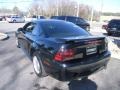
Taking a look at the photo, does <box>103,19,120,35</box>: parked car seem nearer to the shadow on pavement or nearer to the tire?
the tire

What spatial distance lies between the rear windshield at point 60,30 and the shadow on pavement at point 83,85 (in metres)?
1.31

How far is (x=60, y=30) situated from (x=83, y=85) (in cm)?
175

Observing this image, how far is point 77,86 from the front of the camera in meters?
5.14

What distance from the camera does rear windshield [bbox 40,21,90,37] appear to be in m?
5.75

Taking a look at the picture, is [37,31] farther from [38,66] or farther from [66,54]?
[66,54]

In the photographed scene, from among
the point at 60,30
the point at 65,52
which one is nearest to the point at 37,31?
the point at 60,30

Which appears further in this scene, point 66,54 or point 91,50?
point 91,50

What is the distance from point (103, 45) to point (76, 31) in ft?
3.40

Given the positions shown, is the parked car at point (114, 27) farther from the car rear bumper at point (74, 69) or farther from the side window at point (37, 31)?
the car rear bumper at point (74, 69)

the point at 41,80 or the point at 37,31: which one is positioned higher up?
the point at 37,31

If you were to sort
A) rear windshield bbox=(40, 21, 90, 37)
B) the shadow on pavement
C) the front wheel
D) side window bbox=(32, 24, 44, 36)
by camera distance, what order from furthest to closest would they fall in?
side window bbox=(32, 24, 44, 36)
rear windshield bbox=(40, 21, 90, 37)
the front wheel
the shadow on pavement

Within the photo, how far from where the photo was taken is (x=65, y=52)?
4652mm

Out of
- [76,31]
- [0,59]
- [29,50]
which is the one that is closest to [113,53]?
[76,31]

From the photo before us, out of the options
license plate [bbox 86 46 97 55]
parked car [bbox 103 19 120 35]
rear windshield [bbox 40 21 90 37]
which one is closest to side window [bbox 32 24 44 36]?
rear windshield [bbox 40 21 90 37]
